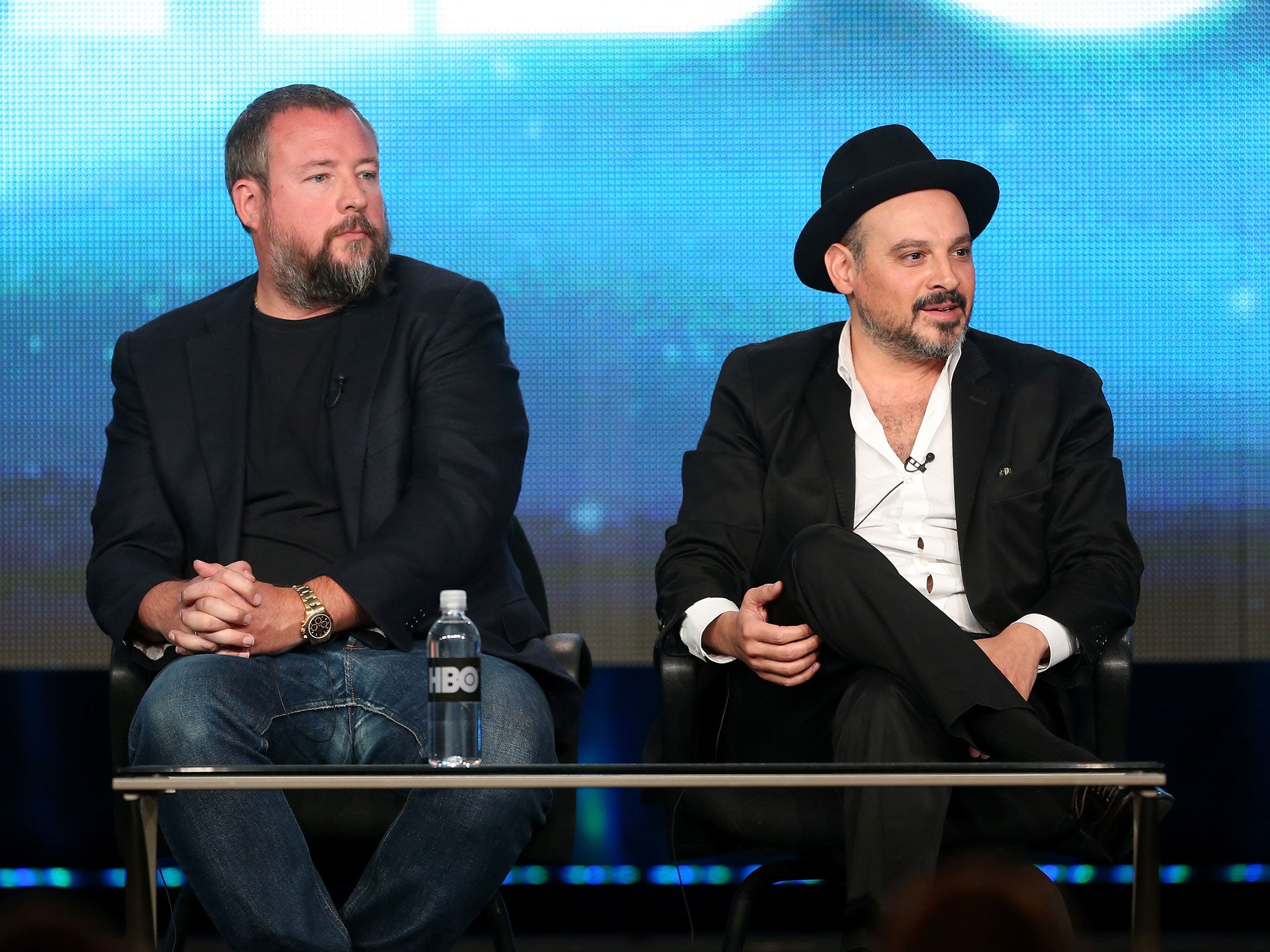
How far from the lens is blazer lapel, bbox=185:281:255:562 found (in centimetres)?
239

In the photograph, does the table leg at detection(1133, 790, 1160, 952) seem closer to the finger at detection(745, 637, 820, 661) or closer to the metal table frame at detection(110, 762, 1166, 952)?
the metal table frame at detection(110, 762, 1166, 952)

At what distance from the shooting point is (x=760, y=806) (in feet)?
6.89

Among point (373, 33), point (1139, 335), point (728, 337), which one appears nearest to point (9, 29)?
point (373, 33)

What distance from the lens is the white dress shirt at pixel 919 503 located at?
→ 8.09ft

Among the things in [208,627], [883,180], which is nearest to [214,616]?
[208,627]

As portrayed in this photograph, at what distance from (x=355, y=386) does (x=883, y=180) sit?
98 centimetres

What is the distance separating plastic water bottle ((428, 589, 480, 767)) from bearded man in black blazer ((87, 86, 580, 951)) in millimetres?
53

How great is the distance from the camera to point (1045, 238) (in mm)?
3277

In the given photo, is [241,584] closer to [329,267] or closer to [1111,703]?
[329,267]

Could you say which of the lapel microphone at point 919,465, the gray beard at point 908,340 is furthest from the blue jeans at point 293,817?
the gray beard at point 908,340

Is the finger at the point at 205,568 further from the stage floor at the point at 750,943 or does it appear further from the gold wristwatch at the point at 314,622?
the stage floor at the point at 750,943

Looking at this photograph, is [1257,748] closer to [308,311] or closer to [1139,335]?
[1139,335]

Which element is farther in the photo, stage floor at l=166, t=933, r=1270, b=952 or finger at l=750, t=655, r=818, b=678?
stage floor at l=166, t=933, r=1270, b=952

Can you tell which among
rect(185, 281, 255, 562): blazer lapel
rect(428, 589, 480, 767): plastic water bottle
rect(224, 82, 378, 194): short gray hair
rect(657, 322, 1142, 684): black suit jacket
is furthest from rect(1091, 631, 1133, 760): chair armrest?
rect(224, 82, 378, 194): short gray hair
